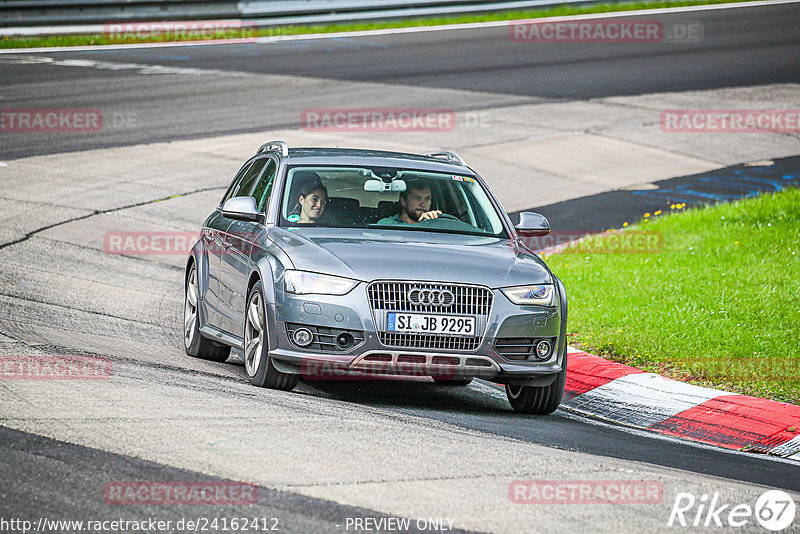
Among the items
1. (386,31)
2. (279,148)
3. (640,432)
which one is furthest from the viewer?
(386,31)

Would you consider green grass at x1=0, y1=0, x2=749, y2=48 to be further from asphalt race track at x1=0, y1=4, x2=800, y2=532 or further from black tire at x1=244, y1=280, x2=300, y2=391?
black tire at x1=244, y1=280, x2=300, y2=391

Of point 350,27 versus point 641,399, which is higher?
point 350,27

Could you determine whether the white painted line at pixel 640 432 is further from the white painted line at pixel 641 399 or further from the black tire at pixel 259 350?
the black tire at pixel 259 350

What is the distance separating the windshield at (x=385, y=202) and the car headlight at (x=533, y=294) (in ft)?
3.45

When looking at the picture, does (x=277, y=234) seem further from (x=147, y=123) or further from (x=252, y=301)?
(x=147, y=123)

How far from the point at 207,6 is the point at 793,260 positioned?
20633 mm

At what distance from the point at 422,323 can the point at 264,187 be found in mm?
2362

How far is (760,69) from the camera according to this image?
28734 millimetres

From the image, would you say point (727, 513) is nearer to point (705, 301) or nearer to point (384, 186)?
point (384, 186)

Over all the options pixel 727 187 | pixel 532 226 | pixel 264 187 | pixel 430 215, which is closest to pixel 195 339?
pixel 264 187

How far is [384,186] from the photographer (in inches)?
352

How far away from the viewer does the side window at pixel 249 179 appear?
9766 mm

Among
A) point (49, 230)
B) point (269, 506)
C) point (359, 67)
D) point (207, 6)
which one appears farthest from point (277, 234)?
point (207, 6)

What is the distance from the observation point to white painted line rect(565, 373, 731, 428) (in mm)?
8609
